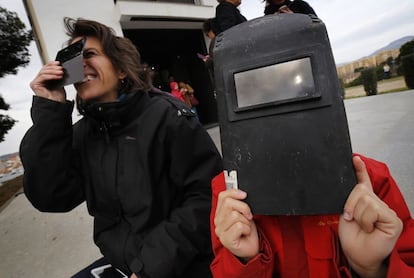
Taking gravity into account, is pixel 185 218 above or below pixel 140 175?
below

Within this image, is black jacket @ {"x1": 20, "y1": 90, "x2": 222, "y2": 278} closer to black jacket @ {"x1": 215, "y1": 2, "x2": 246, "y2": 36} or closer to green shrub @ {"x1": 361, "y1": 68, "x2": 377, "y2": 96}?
black jacket @ {"x1": 215, "y1": 2, "x2": 246, "y2": 36}

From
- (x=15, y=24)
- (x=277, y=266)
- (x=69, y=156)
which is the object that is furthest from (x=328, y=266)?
(x=15, y=24)

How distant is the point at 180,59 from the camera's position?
819 centimetres

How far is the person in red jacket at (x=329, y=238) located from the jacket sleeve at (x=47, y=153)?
0.66 metres

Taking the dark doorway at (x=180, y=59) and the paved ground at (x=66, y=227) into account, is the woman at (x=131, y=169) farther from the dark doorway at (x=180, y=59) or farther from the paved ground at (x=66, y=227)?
the dark doorway at (x=180, y=59)

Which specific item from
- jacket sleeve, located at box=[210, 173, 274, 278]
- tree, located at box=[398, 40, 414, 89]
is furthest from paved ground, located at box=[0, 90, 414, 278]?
tree, located at box=[398, 40, 414, 89]

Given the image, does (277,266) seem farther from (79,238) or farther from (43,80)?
(79,238)

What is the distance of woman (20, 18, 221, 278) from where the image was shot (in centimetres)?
94

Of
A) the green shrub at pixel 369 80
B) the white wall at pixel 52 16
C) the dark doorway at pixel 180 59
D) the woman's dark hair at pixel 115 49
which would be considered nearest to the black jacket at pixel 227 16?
the woman's dark hair at pixel 115 49

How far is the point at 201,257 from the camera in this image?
99cm

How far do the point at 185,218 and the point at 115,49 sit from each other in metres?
0.77

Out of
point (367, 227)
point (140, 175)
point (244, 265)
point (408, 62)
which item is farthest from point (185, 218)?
point (408, 62)

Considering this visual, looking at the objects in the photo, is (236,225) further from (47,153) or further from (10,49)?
(10,49)

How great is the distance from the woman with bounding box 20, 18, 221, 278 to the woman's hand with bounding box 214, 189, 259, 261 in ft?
1.25
